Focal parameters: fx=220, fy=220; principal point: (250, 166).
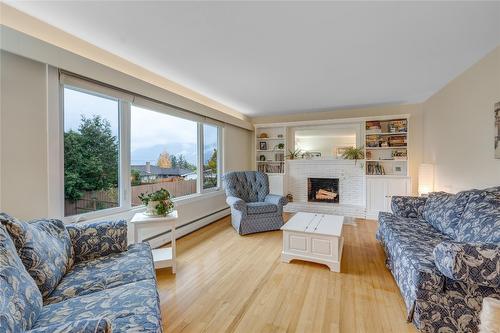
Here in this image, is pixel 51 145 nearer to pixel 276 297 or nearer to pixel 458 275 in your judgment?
pixel 276 297

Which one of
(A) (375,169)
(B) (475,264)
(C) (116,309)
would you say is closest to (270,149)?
(A) (375,169)

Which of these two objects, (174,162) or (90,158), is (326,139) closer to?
(174,162)

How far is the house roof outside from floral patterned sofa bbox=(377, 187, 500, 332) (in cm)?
302

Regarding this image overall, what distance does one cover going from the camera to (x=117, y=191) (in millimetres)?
2633

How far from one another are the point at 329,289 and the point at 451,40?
2.58 m

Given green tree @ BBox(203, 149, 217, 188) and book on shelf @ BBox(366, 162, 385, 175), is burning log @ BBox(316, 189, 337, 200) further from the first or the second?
green tree @ BBox(203, 149, 217, 188)

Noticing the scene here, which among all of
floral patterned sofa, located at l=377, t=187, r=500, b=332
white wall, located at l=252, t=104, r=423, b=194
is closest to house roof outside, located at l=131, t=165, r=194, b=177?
floral patterned sofa, located at l=377, t=187, r=500, b=332

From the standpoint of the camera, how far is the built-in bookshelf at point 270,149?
5367mm

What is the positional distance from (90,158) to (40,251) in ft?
4.36

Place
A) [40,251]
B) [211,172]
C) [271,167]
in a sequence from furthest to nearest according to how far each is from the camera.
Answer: [271,167], [211,172], [40,251]

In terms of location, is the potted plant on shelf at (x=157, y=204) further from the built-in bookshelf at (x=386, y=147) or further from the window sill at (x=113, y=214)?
the built-in bookshelf at (x=386, y=147)

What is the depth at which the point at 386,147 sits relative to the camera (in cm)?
449

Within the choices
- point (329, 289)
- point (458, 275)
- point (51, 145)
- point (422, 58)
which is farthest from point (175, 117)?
point (458, 275)

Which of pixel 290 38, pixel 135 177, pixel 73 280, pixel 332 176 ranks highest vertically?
pixel 290 38
